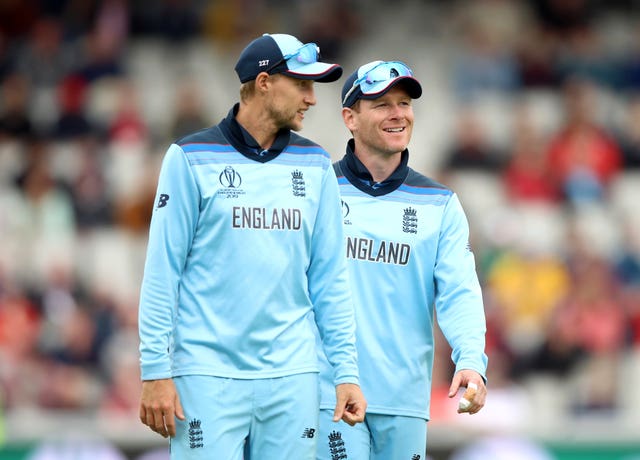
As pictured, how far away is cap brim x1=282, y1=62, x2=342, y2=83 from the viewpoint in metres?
5.75

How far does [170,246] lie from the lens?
18.4 feet

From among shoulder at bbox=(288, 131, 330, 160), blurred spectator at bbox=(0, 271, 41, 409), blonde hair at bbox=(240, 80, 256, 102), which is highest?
blonde hair at bbox=(240, 80, 256, 102)

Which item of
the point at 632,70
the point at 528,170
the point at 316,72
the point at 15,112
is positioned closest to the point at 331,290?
the point at 316,72

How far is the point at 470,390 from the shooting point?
5.92 metres

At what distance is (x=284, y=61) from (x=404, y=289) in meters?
1.30

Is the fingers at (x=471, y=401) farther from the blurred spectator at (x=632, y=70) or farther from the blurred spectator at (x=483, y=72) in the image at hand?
the blurred spectator at (x=632, y=70)

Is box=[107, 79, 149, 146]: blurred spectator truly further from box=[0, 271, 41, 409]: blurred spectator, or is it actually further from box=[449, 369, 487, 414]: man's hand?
box=[449, 369, 487, 414]: man's hand

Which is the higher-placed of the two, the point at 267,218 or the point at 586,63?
the point at 586,63

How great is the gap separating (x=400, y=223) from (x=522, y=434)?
4.11 meters

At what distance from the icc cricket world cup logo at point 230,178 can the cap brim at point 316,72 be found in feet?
1.57

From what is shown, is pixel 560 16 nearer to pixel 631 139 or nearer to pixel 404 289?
pixel 631 139

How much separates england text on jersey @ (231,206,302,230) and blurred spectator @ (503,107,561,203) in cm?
988

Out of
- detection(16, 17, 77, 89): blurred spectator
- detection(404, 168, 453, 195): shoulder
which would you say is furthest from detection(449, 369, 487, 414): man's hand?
detection(16, 17, 77, 89): blurred spectator

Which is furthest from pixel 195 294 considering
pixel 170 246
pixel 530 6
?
pixel 530 6
